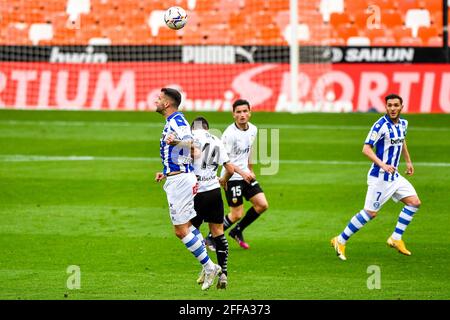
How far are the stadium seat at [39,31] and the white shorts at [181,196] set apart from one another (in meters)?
23.7

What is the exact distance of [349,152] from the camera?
23.2m

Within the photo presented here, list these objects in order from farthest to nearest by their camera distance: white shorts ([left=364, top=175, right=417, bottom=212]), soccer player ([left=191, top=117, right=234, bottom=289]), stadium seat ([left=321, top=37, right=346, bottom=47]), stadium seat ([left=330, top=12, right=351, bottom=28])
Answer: stadium seat ([left=330, top=12, right=351, bottom=28]) → stadium seat ([left=321, top=37, right=346, bottom=47]) → white shorts ([left=364, top=175, right=417, bottom=212]) → soccer player ([left=191, top=117, right=234, bottom=289])

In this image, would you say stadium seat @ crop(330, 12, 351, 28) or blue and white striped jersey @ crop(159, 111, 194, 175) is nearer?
blue and white striped jersey @ crop(159, 111, 194, 175)

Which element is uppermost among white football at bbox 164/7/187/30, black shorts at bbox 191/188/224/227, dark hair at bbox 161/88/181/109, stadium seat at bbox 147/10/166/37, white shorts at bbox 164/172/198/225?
white football at bbox 164/7/187/30

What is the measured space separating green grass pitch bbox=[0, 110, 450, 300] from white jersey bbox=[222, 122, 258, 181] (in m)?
1.24

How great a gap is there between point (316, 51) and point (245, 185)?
17.4 meters

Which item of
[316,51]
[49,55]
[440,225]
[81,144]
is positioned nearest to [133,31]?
[49,55]

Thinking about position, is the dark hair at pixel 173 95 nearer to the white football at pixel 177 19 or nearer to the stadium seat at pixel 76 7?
the white football at pixel 177 19

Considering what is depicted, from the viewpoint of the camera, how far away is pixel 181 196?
1131 centimetres

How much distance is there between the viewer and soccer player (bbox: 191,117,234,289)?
11.8m

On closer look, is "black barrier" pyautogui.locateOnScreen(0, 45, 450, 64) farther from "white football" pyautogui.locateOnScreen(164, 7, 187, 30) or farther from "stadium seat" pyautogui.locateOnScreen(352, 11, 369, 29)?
"white football" pyautogui.locateOnScreen(164, 7, 187, 30)

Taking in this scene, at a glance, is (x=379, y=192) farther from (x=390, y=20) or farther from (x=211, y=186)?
(x=390, y=20)

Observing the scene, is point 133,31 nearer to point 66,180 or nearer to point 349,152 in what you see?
point 349,152

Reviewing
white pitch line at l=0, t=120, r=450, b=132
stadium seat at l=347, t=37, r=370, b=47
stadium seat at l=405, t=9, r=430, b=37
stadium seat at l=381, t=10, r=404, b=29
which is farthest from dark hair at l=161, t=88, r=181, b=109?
stadium seat at l=405, t=9, r=430, b=37
